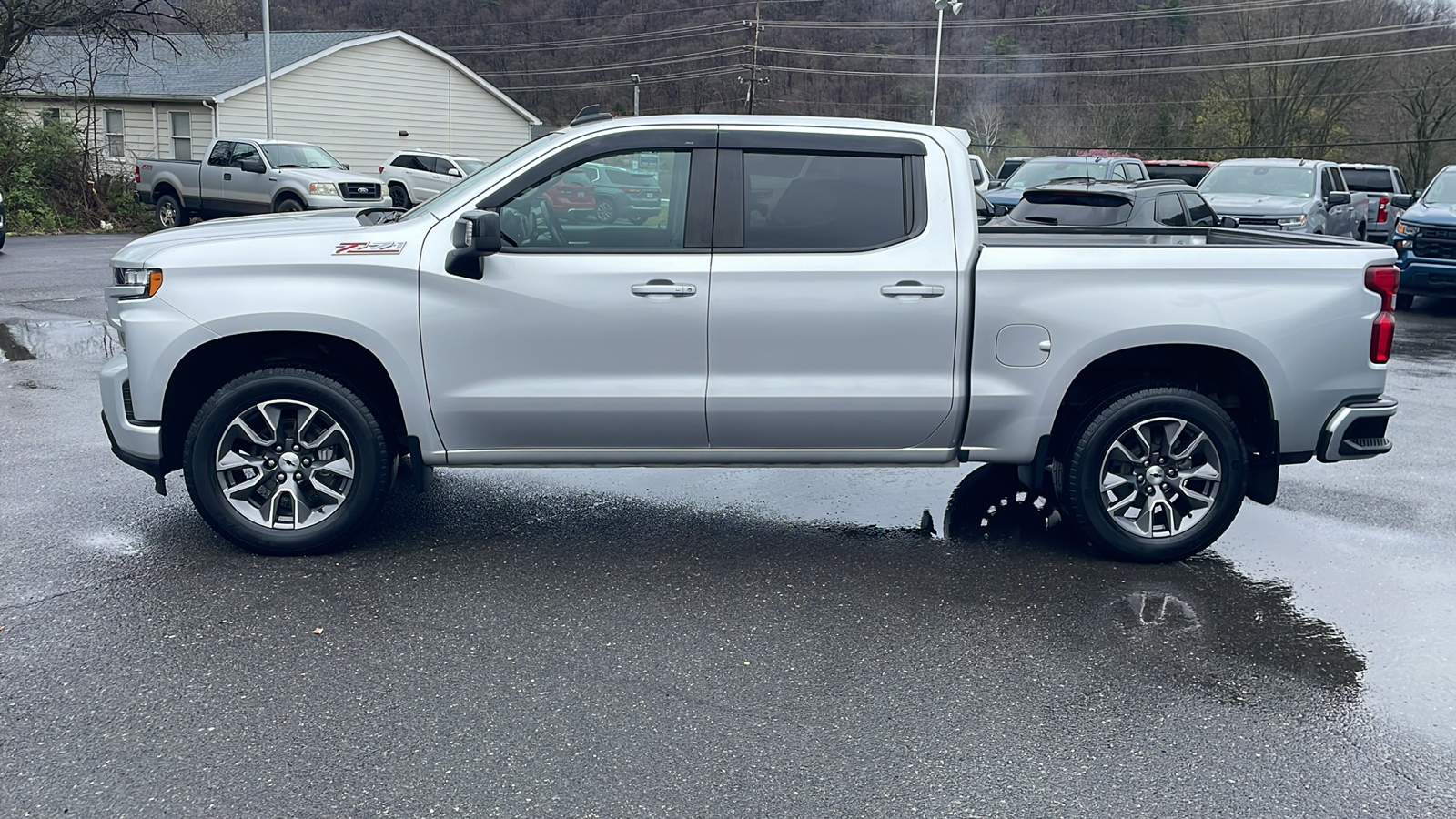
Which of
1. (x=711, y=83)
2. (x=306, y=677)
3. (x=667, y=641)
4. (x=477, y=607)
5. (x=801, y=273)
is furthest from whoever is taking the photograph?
(x=711, y=83)

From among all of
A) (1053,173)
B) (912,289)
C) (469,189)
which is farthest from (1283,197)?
(469,189)

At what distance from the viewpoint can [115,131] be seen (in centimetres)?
3525

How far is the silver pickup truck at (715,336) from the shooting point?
5.16 meters

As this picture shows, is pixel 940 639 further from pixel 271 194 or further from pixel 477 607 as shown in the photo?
pixel 271 194

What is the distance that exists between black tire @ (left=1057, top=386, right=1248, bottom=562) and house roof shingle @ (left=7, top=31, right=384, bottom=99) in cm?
3227

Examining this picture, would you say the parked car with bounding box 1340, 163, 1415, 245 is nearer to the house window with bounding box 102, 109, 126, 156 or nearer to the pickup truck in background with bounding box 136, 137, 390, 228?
the pickup truck in background with bounding box 136, 137, 390, 228

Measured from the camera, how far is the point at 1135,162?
22.6 m

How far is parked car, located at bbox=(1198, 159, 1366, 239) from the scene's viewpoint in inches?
656

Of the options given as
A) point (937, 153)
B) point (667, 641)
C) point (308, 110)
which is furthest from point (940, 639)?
point (308, 110)

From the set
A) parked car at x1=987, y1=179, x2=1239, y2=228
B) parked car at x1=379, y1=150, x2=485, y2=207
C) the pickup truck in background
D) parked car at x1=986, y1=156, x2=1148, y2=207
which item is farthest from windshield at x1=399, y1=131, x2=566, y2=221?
parked car at x1=379, y1=150, x2=485, y2=207

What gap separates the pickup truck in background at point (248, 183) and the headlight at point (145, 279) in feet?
59.5

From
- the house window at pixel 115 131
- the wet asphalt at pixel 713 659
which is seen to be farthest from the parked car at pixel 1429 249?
the house window at pixel 115 131

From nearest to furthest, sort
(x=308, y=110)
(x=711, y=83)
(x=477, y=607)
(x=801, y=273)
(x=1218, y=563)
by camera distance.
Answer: (x=477, y=607), (x=801, y=273), (x=1218, y=563), (x=308, y=110), (x=711, y=83)

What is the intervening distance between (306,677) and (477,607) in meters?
0.83
